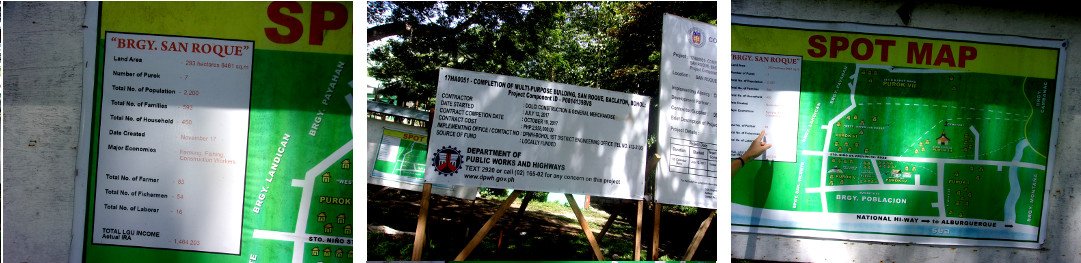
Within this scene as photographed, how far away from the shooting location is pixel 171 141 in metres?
2.52

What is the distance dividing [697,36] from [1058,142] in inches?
112

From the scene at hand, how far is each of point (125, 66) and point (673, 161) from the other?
3.17 metres

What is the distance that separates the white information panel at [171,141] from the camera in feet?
8.22

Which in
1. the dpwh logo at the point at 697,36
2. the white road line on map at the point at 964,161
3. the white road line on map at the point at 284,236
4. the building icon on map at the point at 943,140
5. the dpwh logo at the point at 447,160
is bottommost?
the white road line on map at the point at 284,236

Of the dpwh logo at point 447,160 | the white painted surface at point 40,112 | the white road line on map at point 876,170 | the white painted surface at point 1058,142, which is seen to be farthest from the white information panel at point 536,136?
the white painted surface at point 40,112

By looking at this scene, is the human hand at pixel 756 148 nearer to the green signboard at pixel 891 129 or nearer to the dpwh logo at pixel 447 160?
the green signboard at pixel 891 129

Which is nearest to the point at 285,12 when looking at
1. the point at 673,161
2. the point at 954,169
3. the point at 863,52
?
the point at 673,161

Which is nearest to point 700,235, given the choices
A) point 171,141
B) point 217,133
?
point 217,133

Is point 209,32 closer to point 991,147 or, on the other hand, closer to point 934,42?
point 934,42

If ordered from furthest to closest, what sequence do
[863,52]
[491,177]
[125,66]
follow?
[863,52], [491,177], [125,66]

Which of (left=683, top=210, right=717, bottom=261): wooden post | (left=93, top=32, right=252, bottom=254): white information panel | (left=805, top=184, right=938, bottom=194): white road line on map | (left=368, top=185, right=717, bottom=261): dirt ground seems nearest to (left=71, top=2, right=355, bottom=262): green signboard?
(left=93, top=32, right=252, bottom=254): white information panel

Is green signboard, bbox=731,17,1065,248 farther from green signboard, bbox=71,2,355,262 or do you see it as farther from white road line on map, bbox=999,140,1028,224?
green signboard, bbox=71,2,355,262

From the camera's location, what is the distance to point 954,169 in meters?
3.32

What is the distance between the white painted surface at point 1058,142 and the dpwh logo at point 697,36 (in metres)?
0.35
